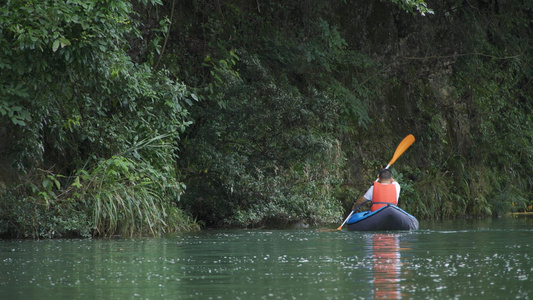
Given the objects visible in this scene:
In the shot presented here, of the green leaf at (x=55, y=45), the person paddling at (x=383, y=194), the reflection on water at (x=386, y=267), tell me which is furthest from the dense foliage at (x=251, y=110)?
the reflection on water at (x=386, y=267)

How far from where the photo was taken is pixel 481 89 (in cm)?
1969

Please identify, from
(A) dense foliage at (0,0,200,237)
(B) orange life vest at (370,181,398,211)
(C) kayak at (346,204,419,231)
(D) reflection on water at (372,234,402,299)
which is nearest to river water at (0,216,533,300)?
(D) reflection on water at (372,234,402,299)

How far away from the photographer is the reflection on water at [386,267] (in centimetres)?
512

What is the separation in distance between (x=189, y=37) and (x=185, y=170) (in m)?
2.66

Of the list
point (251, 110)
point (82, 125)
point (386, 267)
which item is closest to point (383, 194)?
point (251, 110)

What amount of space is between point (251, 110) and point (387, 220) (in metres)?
2.98

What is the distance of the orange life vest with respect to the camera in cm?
1332

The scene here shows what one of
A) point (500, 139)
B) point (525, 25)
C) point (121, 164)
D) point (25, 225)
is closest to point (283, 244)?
point (121, 164)

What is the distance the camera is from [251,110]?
44.3ft

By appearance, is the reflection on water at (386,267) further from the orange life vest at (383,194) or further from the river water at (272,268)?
the orange life vest at (383,194)

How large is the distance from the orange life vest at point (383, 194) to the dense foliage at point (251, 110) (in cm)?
113

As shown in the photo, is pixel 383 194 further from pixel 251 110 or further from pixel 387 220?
pixel 251 110

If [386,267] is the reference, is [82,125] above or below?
above

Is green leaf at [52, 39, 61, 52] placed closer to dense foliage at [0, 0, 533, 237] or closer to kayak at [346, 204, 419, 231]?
dense foliage at [0, 0, 533, 237]
